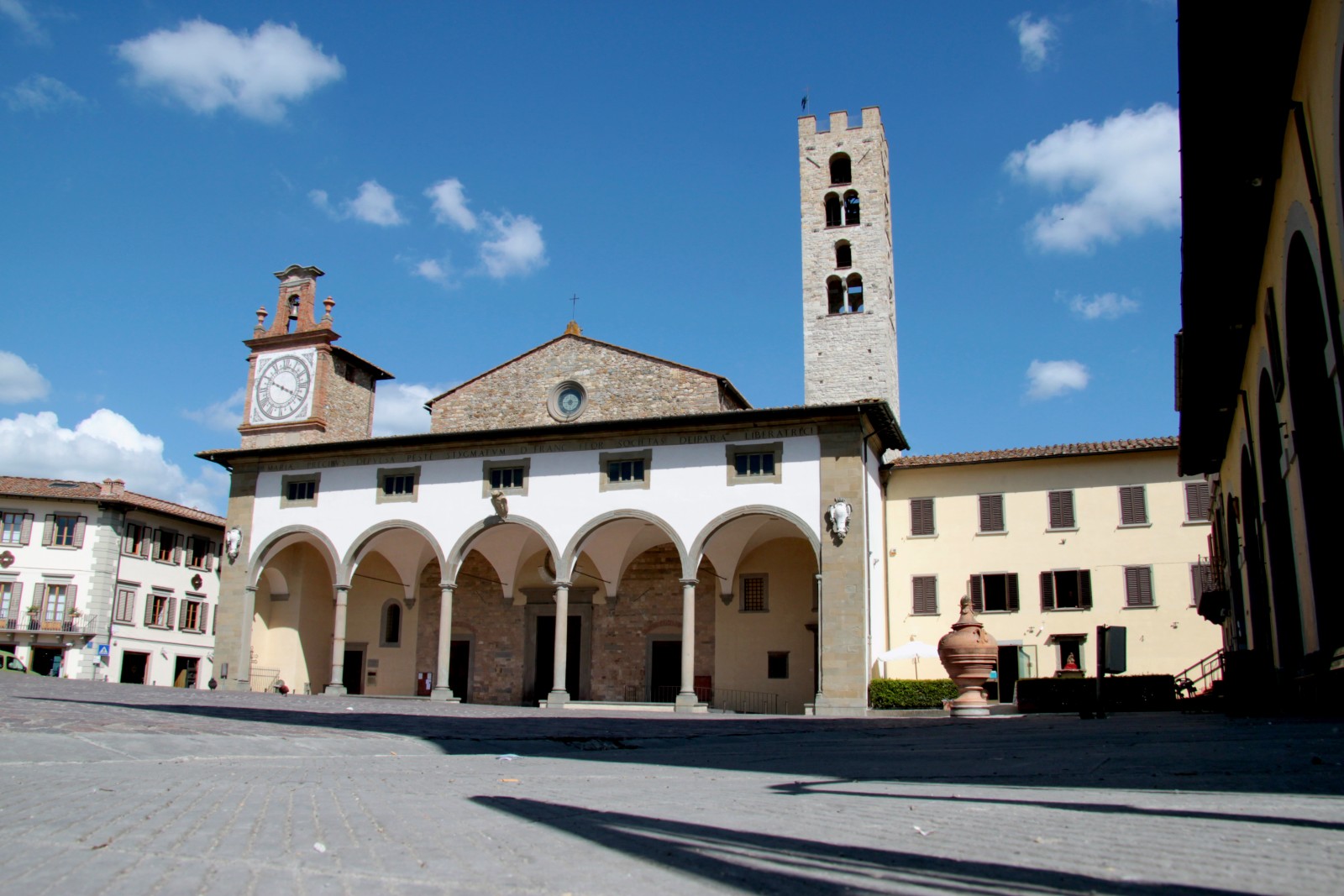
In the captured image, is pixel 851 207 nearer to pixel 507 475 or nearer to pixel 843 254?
pixel 843 254

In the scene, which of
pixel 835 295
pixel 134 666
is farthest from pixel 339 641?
pixel 835 295

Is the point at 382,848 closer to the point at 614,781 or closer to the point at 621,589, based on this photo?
the point at 614,781

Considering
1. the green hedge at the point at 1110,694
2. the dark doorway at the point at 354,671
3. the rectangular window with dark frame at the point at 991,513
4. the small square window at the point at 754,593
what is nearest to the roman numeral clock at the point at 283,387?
the dark doorway at the point at 354,671

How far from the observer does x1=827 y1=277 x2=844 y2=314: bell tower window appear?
39.5 m

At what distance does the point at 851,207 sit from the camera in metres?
40.7

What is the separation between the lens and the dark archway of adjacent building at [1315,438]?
11.9 m

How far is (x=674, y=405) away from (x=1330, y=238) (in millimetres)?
23083

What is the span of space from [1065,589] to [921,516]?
418 centimetres

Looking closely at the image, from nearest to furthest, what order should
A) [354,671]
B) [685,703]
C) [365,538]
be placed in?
1. [685,703]
2. [365,538]
3. [354,671]

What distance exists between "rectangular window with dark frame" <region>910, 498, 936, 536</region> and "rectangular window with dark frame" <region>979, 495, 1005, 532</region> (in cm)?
134

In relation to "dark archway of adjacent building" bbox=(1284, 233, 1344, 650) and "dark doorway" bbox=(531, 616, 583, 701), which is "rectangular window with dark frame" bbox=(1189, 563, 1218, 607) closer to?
"dark archway of adjacent building" bbox=(1284, 233, 1344, 650)

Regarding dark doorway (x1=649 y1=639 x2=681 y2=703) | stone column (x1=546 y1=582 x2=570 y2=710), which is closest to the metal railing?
dark doorway (x1=649 y1=639 x2=681 y2=703)

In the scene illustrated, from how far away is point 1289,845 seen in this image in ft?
13.5

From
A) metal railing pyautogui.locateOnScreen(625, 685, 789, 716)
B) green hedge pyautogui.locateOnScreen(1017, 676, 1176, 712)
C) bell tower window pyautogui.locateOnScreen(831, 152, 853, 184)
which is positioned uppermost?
bell tower window pyautogui.locateOnScreen(831, 152, 853, 184)
